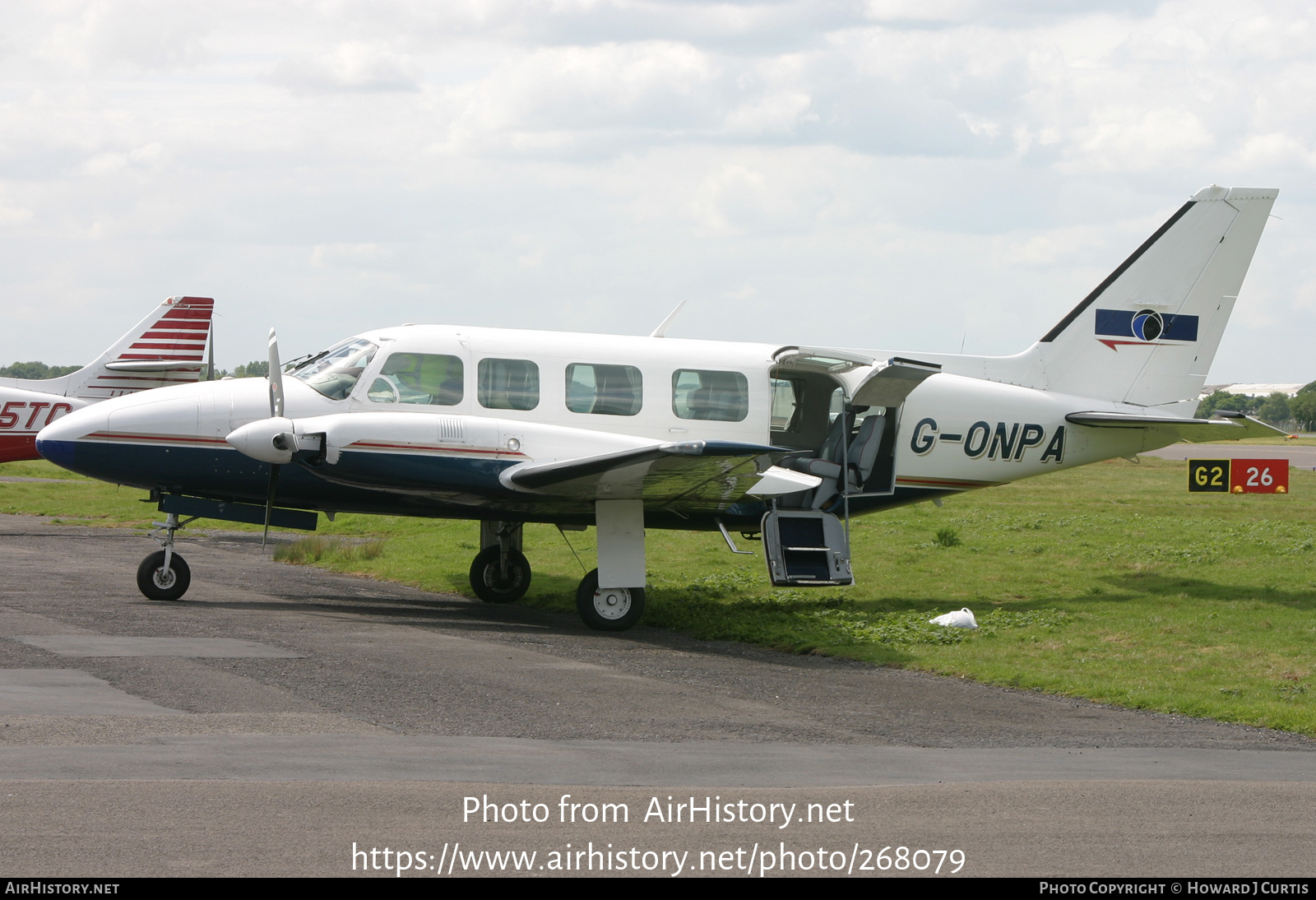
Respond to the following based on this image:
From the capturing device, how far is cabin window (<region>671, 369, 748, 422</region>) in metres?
15.7

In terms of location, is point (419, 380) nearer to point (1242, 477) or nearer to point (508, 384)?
point (508, 384)

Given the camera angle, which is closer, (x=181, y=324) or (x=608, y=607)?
(x=608, y=607)

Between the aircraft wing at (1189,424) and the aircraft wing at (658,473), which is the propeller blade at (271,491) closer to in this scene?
the aircraft wing at (658,473)

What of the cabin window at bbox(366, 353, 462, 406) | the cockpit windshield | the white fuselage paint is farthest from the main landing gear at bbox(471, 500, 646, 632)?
the cockpit windshield

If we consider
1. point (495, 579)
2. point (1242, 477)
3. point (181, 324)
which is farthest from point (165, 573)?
point (1242, 477)

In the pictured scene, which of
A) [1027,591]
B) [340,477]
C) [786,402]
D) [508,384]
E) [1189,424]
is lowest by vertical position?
[1027,591]

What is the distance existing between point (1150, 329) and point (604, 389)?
808 centimetres

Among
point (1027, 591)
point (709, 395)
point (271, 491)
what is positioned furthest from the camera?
point (1027, 591)

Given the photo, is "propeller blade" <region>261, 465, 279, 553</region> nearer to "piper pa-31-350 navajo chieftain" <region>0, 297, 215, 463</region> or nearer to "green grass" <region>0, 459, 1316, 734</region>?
"green grass" <region>0, 459, 1316, 734</region>

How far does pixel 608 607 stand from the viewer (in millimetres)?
14828

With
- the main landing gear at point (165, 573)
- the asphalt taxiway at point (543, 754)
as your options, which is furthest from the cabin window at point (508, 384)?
the main landing gear at point (165, 573)

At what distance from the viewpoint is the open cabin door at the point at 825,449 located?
1525 cm

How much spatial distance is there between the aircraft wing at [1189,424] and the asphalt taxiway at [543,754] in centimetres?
619
